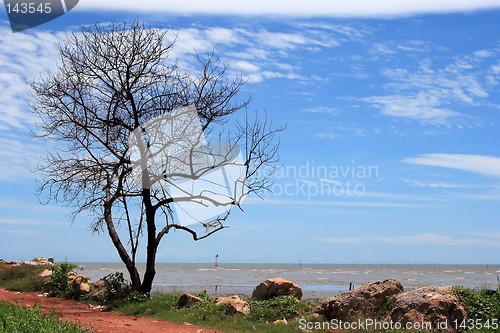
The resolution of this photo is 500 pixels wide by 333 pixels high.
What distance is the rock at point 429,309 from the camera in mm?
13766

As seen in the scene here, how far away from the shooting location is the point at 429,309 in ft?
45.5

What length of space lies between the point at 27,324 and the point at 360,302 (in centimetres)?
838

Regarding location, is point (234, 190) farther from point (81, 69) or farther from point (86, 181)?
point (81, 69)

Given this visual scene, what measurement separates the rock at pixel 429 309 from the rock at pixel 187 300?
6.29 meters

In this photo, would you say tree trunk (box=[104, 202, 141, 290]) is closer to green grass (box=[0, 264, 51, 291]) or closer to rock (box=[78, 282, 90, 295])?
rock (box=[78, 282, 90, 295])

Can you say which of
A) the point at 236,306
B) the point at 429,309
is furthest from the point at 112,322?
the point at 429,309

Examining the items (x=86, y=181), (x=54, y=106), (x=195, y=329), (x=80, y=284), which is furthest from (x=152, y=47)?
(x=195, y=329)

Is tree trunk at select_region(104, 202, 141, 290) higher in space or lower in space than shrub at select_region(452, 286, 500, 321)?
higher

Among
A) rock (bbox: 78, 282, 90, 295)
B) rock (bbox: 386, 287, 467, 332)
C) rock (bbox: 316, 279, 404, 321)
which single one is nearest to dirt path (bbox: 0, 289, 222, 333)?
rock (bbox: 78, 282, 90, 295)

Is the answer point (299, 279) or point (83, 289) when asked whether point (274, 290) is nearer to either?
point (83, 289)

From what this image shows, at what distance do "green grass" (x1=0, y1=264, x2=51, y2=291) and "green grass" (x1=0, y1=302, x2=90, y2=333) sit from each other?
12662 millimetres

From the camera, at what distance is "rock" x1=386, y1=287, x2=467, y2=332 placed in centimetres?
1377

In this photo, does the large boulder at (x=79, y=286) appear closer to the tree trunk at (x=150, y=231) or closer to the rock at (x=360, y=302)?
the tree trunk at (x=150, y=231)

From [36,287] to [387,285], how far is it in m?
14.7
